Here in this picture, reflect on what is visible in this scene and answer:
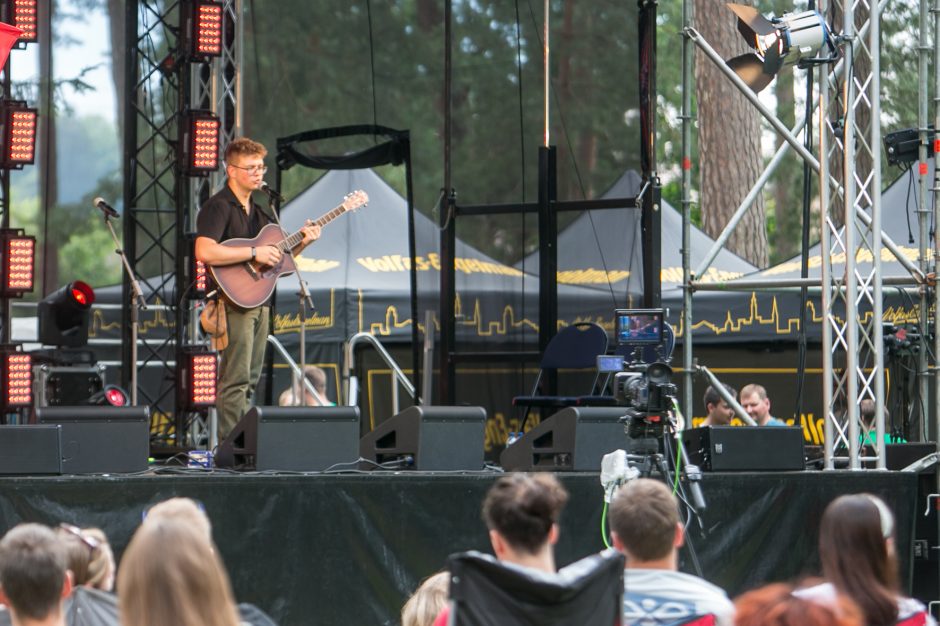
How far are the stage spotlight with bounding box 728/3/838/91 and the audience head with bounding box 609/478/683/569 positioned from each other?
4.47 metres

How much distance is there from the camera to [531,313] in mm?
10539

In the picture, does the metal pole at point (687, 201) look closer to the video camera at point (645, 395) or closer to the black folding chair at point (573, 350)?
the black folding chair at point (573, 350)

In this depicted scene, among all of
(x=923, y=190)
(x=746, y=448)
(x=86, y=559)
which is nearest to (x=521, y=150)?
(x=923, y=190)

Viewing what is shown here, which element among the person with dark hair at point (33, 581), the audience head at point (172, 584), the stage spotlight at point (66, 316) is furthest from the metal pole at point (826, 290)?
the stage spotlight at point (66, 316)

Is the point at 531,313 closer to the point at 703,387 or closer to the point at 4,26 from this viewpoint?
the point at 703,387

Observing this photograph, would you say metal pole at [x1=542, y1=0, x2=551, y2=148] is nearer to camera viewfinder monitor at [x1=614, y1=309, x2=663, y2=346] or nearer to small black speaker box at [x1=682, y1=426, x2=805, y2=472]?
small black speaker box at [x1=682, y1=426, x2=805, y2=472]

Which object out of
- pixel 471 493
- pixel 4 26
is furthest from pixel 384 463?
pixel 4 26

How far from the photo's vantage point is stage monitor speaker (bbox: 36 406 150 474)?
22.3 feet

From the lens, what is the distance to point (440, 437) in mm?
7277

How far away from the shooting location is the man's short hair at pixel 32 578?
10.00 feet

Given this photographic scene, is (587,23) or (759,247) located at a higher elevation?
(587,23)

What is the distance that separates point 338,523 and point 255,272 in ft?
6.54

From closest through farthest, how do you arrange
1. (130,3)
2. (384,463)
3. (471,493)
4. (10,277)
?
(471,493) → (384,463) → (10,277) → (130,3)

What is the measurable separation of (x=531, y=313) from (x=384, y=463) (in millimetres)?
3231
